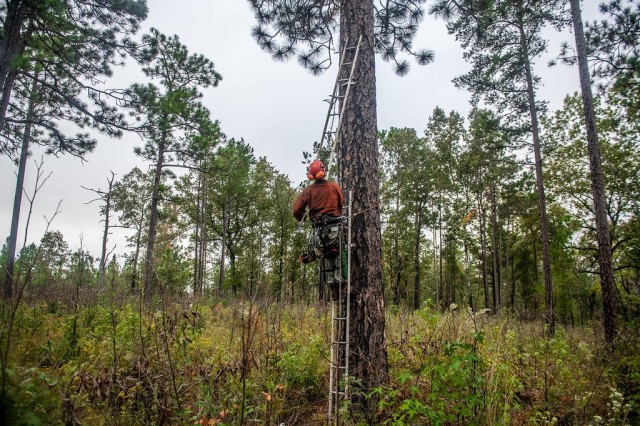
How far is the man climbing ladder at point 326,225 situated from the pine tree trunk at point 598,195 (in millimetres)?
6865

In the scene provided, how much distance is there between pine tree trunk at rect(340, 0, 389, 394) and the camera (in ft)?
12.1

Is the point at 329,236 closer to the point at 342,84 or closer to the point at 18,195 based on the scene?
the point at 342,84

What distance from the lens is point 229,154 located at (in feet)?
48.5

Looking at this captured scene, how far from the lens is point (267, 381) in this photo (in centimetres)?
383

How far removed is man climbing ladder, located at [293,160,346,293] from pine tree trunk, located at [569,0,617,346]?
6.86 m

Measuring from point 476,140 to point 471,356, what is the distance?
22.6m

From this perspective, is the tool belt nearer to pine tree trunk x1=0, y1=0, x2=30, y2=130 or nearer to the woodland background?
the woodland background

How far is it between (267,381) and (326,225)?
2061 mm

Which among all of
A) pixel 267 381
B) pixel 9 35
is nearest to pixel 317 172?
pixel 267 381

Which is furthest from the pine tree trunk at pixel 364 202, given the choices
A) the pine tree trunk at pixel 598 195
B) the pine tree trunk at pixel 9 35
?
the pine tree trunk at pixel 9 35

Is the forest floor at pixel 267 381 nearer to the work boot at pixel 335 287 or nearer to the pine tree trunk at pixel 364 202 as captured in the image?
the pine tree trunk at pixel 364 202

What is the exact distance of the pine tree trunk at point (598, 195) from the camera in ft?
23.4

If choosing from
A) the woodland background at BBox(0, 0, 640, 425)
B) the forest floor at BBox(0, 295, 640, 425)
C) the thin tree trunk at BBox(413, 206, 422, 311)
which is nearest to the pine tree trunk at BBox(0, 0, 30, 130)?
the woodland background at BBox(0, 0, 640, 425)

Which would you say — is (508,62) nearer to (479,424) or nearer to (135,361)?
(479,424)
